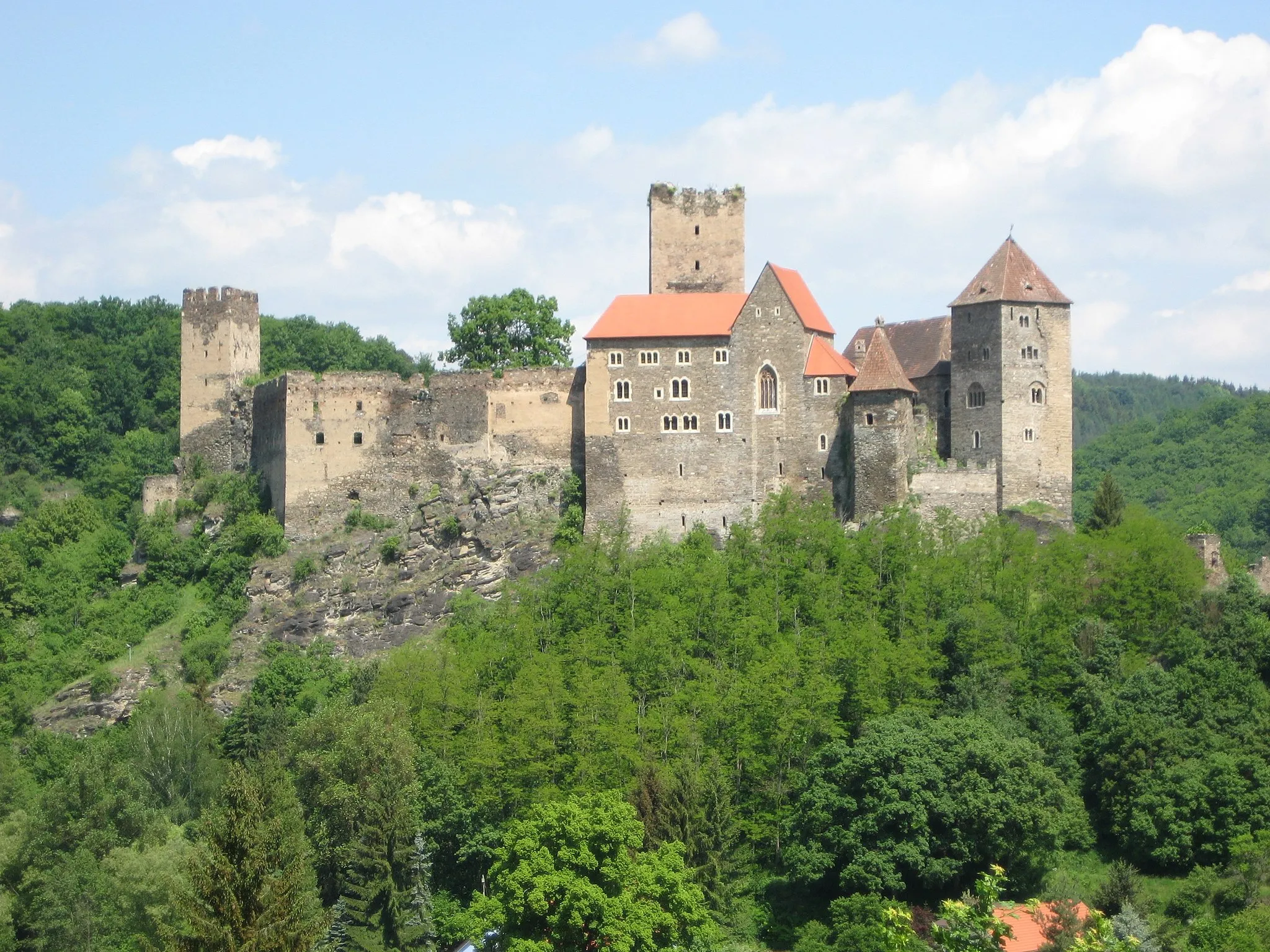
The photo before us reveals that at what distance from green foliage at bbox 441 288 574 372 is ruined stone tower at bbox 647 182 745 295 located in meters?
7.93

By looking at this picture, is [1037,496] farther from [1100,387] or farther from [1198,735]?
[1100,387]

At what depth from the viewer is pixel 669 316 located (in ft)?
218

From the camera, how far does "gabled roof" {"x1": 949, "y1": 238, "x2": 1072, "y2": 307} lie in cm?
6356

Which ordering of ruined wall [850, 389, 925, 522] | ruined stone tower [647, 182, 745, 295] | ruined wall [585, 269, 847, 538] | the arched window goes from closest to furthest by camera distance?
ruined wall [850, 389, 925, 522]
ruined wall [585, 269, 847, 538]
the arched window
ruined stone tower [647, 182, 745, 295]

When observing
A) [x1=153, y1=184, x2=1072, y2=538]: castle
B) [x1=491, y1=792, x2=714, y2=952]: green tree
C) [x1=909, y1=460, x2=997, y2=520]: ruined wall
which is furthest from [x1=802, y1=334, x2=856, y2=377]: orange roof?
[x1=491, y1=792, x2=714, y2=952]: green tree

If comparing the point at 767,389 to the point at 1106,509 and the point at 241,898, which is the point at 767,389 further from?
the point at 241,898

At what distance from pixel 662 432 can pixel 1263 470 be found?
2491 inches

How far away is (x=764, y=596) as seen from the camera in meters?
59.4

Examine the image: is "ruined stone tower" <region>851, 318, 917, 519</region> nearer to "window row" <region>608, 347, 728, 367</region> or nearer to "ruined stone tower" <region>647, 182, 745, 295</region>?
"window row" <region>608, 347, 728, 367</region>

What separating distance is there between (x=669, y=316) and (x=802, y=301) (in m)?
4.61

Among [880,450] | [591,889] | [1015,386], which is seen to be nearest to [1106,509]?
[1015,386]

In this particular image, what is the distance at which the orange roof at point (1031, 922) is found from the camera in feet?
145

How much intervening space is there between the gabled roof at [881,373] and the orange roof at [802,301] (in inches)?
96.5

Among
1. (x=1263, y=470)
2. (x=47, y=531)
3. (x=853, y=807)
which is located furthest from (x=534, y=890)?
(x=1263, y=470)
